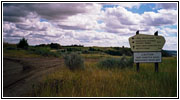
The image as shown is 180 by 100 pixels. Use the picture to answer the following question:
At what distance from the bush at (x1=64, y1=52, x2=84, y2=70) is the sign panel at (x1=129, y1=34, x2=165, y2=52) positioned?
118 inches

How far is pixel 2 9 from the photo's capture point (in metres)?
5.47

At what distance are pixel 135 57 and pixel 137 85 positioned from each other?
7.73 feet

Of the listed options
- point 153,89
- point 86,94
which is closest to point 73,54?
point 86,94

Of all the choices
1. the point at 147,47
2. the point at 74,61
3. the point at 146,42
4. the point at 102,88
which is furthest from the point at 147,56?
the point at 74,61

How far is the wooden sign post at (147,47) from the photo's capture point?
7527 millimetres

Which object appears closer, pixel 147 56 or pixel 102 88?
pixel 102 88

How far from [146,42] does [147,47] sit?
0.27 meters

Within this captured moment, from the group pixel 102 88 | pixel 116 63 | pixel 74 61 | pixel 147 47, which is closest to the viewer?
pixel 102 88

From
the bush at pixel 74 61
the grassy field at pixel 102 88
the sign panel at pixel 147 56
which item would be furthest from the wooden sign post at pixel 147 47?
the bush at pixel 74 61

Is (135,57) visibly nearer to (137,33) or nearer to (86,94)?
(137,33)

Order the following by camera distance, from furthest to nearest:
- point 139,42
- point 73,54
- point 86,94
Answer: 1. point 73,54
2. point 139,42
3. point 86,94

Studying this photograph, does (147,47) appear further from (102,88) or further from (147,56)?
(102,88)

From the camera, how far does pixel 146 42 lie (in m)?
7.60

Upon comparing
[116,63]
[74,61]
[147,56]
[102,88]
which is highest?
[147,56]
